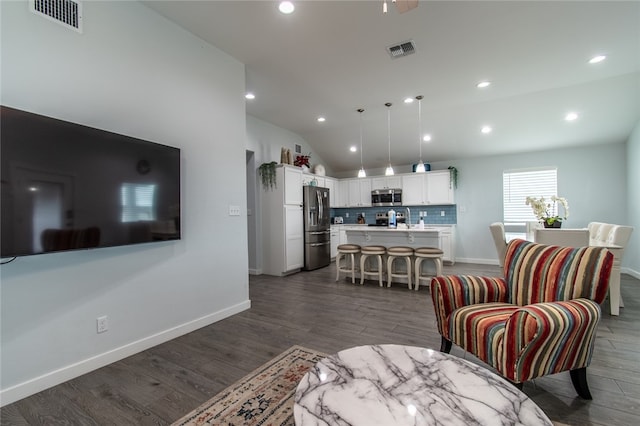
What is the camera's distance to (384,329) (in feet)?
9.07

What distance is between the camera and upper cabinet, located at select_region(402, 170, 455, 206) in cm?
630

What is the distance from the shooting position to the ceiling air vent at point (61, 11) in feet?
6.26

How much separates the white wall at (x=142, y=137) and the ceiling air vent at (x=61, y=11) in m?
0.04

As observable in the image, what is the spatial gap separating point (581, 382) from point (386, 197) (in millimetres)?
5392

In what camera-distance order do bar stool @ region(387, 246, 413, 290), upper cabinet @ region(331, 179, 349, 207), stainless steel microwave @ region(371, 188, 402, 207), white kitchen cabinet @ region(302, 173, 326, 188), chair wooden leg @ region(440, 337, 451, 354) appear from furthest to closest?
upper cabinet @ region(331, 179, 349, 207), stainless steel microwave @ region(371, 188, 402, 207), white kitchen cabinet @ region(302, 173, 326, 188), bar stool @ region(387, 246, 413, 290), chair wooden leg @ region(440, 337, 451, 354)

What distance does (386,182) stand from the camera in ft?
22.9

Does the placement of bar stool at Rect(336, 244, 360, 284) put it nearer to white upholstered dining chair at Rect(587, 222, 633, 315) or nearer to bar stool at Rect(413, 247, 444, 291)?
bar stool at Rect(413, 247, 444, 291)

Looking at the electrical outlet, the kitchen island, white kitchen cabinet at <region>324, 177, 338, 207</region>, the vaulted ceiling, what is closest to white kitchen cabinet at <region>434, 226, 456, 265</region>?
the kitchen island

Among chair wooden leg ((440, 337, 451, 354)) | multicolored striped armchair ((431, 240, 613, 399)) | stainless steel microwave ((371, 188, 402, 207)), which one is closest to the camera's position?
multicolored striped armchair ((431, 240, 613, 399))

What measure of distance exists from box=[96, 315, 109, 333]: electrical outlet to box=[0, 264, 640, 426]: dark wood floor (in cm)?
30

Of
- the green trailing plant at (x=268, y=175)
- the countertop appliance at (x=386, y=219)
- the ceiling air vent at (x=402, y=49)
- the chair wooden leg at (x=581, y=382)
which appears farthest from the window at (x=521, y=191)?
the green trailing plant at (x=268, y=175)

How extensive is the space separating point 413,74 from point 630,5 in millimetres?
1971

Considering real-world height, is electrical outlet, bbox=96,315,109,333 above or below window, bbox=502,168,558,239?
below

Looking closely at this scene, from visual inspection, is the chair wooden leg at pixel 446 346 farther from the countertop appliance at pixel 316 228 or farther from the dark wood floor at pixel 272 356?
the countertop appliance at pixel 316 228
